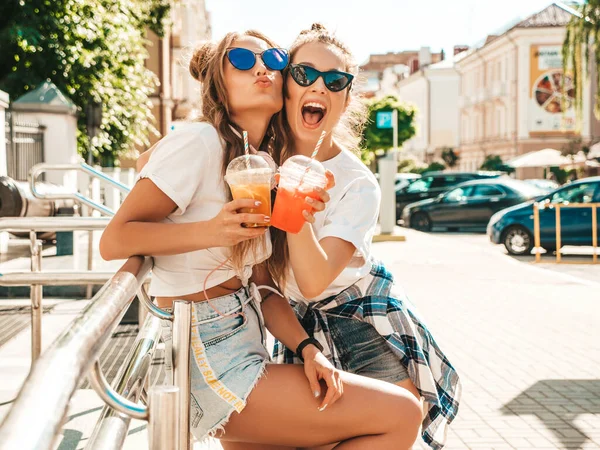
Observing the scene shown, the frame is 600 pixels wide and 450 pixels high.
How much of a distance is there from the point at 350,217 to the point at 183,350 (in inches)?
26.3

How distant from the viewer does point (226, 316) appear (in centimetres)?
215

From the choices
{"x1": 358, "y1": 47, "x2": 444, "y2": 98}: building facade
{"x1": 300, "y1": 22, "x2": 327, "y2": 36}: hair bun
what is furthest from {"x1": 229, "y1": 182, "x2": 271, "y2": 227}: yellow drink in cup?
{"x1": 358, "y1": 47, "x2": 444, "y2": 98}: building facade

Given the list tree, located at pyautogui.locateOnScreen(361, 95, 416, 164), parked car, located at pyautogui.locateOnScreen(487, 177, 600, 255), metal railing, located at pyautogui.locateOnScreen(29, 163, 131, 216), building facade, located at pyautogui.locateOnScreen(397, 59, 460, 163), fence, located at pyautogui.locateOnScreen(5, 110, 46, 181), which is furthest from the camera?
building facade, located at pyautogui.locateOnScreen(397, 59, 460, 163)

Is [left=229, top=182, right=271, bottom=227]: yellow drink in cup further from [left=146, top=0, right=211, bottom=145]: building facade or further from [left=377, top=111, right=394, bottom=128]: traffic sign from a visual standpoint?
[left=146, top=0, right=211, bottom=145]: building facade

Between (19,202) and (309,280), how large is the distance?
9.46 m

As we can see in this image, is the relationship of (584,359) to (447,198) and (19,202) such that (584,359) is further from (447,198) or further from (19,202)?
(447,198)

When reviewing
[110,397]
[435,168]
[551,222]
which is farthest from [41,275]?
[435,168]

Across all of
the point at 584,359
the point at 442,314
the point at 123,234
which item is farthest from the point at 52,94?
the point at 123,234

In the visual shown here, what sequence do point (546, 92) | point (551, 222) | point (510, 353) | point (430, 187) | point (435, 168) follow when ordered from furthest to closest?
A: point (435, 168)
point (546, 92)
point (430, 187)
point (551, 222)
point (510, 353)

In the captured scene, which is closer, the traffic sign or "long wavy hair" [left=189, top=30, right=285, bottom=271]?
"long wavy hair" [left=189, top=30, right=285, bottom=271]

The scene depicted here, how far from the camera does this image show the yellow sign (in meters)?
58.3

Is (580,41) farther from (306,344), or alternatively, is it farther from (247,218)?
(247,218)

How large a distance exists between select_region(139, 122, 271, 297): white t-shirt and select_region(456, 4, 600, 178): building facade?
181ft

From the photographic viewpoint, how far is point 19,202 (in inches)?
430
